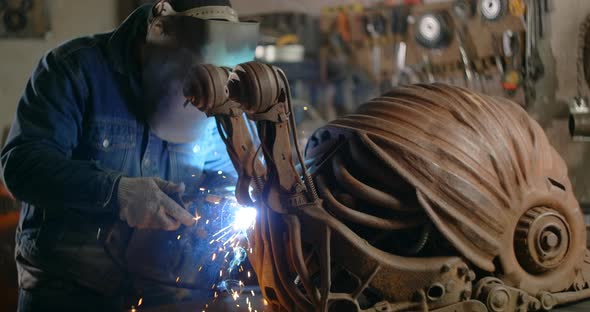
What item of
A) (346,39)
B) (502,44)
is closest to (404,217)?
(502,44)

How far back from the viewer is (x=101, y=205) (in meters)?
1.93

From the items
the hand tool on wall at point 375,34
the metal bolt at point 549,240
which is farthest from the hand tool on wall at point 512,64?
the metal bolt at point 549,240

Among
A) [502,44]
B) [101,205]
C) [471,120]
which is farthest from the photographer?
[502,44]

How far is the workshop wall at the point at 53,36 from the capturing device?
2.98m

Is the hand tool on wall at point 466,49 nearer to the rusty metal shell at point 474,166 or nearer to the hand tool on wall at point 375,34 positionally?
the hand tool on wall at point 375,34

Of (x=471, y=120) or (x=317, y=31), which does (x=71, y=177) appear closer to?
(x=471, y=120)

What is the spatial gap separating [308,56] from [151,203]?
1766 mm

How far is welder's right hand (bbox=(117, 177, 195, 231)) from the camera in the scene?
74.3 inches

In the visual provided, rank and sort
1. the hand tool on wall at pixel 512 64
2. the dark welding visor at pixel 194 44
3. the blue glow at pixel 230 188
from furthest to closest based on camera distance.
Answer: the hand tool on wall at pixel 512 64
the blue glow at pixel 230 188
the dark welding visor at pixel 194 44

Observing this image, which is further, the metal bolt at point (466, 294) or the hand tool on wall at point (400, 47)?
the hand tool on wall at point (400, 47)

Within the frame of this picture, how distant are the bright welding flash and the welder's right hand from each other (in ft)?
0.51

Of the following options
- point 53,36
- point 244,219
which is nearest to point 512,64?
point 244,219

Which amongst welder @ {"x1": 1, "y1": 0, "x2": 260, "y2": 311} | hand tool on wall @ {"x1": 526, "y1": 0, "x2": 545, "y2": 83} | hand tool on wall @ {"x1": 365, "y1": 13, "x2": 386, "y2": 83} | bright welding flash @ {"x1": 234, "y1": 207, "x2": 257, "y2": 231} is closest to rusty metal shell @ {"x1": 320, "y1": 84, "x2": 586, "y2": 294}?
bright welding flash @ {"x1": 234, "y1": 207, "x2": 257, "y2": 231}

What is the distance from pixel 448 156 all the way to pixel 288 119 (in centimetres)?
38
